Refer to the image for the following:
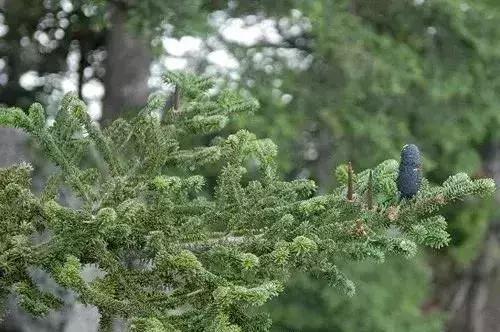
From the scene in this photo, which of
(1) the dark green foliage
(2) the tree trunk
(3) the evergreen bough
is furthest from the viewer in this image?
(1) the dark green foliage

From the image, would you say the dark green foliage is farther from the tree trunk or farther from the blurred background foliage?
the tree trunk

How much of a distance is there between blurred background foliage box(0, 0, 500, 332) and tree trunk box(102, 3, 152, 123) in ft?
0.04

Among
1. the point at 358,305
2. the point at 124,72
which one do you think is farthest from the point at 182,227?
the point at 358,305

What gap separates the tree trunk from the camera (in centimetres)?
782

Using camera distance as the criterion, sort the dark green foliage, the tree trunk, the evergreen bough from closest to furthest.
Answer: the evergreen bough, the tree trunk, the dark green foliage

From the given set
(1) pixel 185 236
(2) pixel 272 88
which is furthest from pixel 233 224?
(2) pixel 272 88

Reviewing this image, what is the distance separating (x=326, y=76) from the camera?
909 centimetres

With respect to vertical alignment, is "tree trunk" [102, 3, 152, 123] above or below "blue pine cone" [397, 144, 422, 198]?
below

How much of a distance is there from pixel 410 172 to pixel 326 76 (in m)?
6.33

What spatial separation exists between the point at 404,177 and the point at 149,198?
0.95 metres

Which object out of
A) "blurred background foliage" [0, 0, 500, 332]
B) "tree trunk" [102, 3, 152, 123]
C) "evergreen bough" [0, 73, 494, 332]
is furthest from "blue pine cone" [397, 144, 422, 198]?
"tree trunk" [102, 3, 152, 123]

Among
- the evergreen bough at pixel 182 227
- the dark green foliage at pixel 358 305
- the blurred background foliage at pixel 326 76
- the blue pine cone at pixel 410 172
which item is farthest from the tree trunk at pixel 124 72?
the blue pine cone at pixel 410 172

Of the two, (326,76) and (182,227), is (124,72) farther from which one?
(182,227)

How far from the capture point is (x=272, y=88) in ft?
28.5
